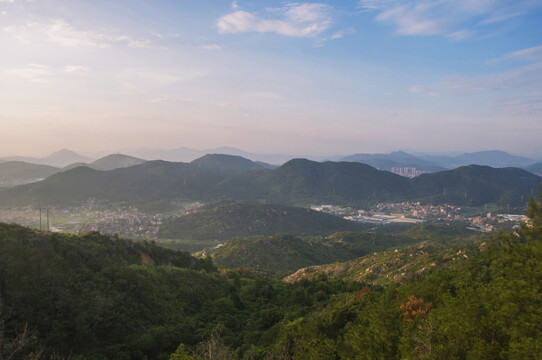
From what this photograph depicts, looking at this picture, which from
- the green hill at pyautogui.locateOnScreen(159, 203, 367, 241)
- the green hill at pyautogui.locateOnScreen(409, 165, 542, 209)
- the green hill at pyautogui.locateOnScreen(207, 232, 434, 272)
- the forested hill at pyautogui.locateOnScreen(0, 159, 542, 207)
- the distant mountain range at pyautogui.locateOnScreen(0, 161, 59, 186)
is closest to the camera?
the green hill at pyautogui.locateOnScreen(207, 232, 434, 272)

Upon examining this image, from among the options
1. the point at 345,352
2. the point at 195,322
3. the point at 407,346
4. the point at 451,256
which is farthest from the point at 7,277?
the point at 451,256

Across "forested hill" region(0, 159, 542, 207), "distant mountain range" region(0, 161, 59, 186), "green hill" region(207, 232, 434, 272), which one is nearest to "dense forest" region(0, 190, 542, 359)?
"green hill" region(207, 232, 434, 272)

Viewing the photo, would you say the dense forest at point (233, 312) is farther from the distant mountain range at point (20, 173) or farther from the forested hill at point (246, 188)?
the distant mountain range at point (20, 173)

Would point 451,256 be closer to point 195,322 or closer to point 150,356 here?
point 195,322

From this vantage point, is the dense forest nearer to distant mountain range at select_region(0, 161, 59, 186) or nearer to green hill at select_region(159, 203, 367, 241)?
green hill at select_region(159, 203, 367, 241)

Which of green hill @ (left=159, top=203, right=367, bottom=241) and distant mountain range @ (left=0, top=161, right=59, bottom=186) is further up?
distant mountain range @ (left=0, top=161, right=59, bottom=186)

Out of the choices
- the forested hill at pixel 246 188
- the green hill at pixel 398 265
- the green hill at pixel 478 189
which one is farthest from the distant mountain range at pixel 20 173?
the green hill at pixel 478 189

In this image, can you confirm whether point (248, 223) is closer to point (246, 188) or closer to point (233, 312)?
point (246, 188)
